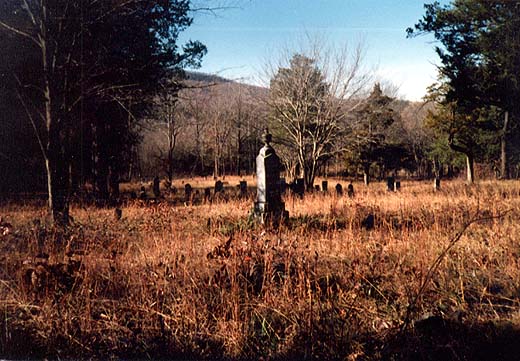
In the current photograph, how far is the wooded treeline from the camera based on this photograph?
23.3 feet

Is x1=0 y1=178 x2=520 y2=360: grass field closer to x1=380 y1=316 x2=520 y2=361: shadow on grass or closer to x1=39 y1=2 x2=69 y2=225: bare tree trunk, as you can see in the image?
x1=380 y1=316 x2=520 y2=361: shadow on grass

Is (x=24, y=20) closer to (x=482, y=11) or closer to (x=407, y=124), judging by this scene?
(x=482, y=11)

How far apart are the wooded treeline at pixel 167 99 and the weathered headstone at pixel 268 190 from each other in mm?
1888

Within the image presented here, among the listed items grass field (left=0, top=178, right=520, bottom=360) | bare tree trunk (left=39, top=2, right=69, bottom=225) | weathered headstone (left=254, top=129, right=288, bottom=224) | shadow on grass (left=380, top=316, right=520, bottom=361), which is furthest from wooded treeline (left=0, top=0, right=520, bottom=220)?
shadow on grass (left=380, top=316, right=520, bottom=361)

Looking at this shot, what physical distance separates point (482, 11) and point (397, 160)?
27.4 metres

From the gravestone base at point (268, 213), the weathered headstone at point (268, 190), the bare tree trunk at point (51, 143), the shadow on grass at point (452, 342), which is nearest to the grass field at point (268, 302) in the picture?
the shadow on grass at point (452, 342)

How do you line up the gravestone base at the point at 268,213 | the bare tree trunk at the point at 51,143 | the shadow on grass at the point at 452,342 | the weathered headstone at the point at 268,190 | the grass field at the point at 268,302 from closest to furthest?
1. the shadow on grass at the point at 452,342
2. the grass field at the point at 268,302
3. the bare tree trunk at the point at 51,143
4. the gravestone base at the point at 268,213
5. the weathered headstone at the point at 268,190

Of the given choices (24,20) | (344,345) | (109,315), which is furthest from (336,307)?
(24,20)

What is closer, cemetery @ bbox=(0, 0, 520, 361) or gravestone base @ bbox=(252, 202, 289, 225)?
cemetery @ bbox=(0, 0, 520, 361)

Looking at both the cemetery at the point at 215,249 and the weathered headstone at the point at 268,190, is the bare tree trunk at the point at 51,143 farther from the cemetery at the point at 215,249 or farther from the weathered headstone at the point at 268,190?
the weathered headstone at the point at 268,190

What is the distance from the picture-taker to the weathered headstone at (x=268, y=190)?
8.32 m

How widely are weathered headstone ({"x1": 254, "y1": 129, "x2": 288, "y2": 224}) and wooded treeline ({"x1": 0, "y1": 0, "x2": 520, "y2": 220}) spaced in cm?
189

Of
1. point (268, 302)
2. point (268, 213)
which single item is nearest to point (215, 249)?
point (268, 302)

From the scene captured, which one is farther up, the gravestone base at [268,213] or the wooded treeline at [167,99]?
the wooded treeline at [167,99]
